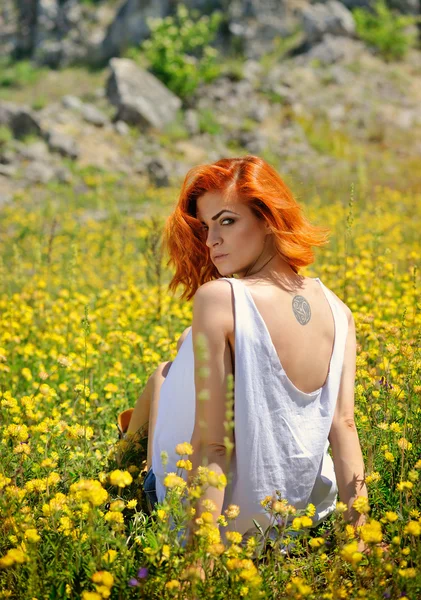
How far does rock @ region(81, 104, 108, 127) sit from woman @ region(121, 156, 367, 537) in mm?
10343

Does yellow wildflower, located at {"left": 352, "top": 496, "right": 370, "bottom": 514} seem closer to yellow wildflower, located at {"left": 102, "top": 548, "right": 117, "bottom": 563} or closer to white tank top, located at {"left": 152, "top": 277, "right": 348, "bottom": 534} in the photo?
white tank top, located at {"left": 152, "top": 277, "right": 348, "bottom": 534}

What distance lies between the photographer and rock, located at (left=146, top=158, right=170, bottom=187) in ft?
32.7

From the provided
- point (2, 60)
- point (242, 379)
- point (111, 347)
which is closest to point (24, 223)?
point (111, 347)

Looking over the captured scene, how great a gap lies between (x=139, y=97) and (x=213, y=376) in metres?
11.4

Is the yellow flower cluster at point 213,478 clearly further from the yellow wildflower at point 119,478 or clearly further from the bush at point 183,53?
the bush at point 183,53

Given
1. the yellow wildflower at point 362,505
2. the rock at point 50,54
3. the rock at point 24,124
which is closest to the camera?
the yellow wildflower at point 362,505

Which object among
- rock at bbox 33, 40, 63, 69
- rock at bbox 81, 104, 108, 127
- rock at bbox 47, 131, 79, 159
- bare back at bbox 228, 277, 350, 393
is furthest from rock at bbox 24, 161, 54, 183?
rock at bbox 33, 40, 63, 69

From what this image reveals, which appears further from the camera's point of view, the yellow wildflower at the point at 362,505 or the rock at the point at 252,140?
the rock at the point at 252,140

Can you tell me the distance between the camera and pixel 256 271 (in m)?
2.16

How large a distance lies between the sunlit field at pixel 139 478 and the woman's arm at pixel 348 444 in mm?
58

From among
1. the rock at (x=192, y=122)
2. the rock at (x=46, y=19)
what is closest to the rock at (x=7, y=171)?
the rock at (x=192, y=122)

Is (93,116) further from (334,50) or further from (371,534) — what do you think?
(371,534)

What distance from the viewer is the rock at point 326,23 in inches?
591

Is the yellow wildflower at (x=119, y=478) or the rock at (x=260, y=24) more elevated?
the rock at (x=260, y=24)
